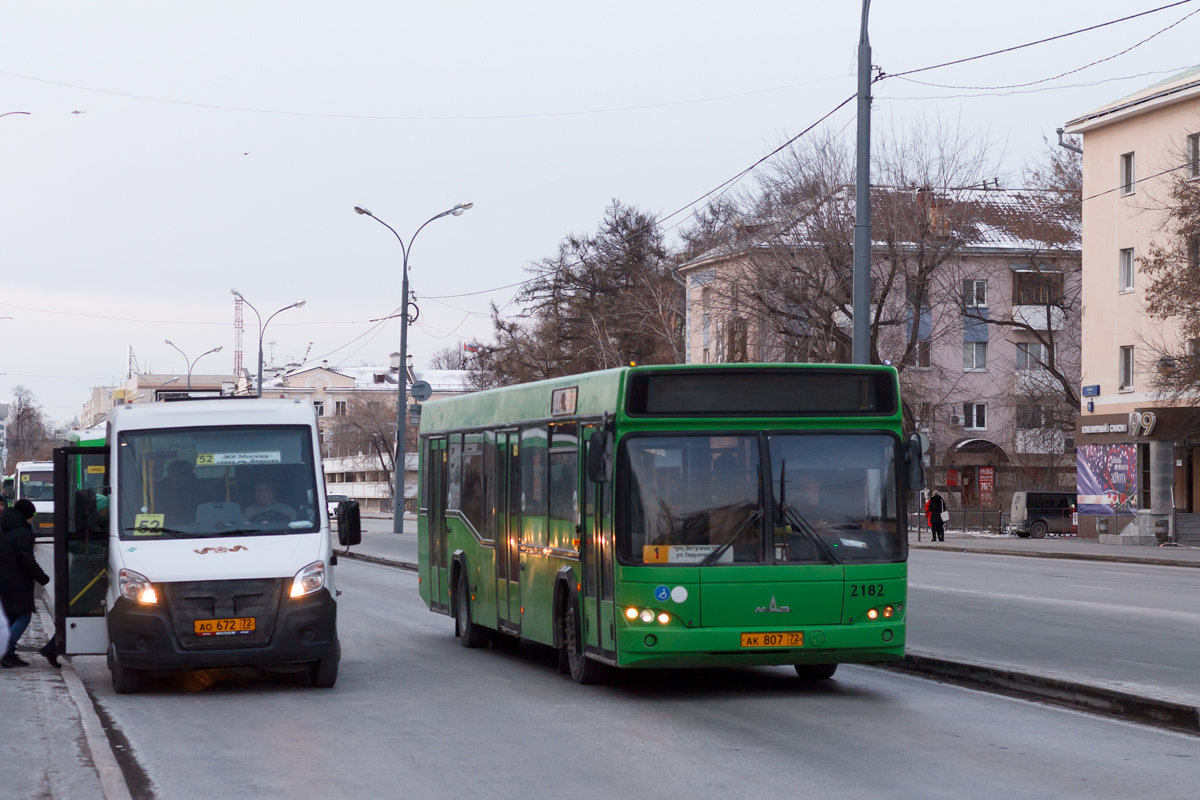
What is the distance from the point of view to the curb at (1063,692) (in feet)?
34.7

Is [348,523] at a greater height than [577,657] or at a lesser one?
greater

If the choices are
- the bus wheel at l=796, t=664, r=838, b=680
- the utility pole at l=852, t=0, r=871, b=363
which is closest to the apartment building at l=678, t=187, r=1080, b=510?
→ the utility pole at l=852, t=0, r=871, b=363

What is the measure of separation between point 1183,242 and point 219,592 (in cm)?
3435

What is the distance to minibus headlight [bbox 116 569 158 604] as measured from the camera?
12203mm

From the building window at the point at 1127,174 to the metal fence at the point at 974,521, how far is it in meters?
13.3

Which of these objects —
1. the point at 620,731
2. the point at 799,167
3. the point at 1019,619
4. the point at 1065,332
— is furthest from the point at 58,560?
the point at 1065,332

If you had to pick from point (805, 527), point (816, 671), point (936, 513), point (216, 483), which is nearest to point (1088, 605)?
point (816, 671)

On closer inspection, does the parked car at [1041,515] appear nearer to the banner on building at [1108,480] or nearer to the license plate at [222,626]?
the banner on building at [1108,480]

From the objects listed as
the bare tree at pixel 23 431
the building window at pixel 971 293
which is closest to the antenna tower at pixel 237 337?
the bare tree at pixel 23 431

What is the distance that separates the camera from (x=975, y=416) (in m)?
77.8

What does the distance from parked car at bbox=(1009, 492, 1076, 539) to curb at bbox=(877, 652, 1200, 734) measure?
4074 centimetres

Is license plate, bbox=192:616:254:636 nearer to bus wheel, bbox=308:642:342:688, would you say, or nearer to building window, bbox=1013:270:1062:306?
bus wheel, bbox=308:642:342:688

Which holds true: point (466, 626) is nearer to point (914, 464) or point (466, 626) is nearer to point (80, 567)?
point (80, 567)

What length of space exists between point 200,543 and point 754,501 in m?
4.44
